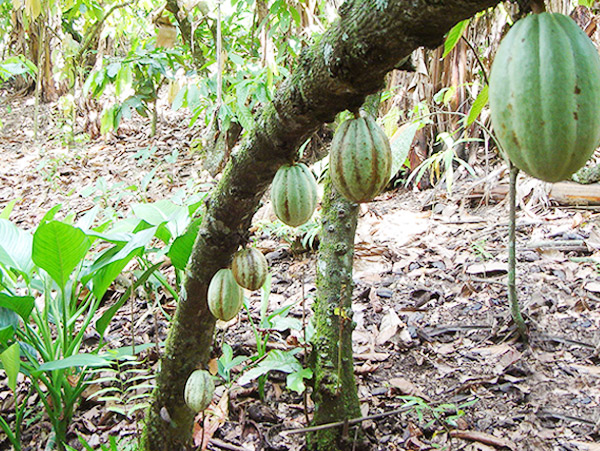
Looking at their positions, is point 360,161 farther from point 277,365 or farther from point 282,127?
point 277,365

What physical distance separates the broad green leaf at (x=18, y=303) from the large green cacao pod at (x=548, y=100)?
1.76 meters

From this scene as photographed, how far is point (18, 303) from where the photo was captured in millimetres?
1749

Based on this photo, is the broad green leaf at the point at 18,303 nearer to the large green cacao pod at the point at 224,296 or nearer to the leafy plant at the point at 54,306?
the leafy plant at the point at 54,306

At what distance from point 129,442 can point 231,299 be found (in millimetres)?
1028

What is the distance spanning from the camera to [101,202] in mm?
4527

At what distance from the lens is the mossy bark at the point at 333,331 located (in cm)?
160

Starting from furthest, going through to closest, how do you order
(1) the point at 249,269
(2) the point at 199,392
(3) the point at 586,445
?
(3) the point at 586,445 → (2) the point at 199,392 → (1) the point at 249,269

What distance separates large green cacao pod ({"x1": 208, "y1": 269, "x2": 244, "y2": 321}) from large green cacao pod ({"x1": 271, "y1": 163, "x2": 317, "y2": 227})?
27 cm

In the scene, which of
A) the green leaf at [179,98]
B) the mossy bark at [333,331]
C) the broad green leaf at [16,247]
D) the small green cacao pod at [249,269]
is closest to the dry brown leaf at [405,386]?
the mossy bark at [333,331]

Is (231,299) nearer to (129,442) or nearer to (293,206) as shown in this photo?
(293,206)

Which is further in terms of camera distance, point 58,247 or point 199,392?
point 58,247

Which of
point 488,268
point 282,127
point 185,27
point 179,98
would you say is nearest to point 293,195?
point 282,127

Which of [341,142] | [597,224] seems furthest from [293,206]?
[597,224]

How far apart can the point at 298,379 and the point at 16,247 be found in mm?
1396
